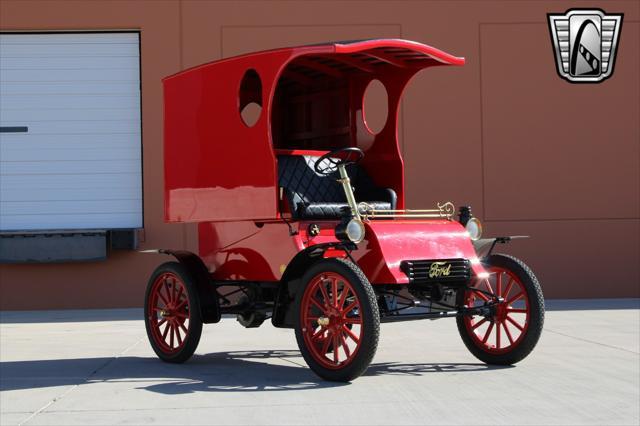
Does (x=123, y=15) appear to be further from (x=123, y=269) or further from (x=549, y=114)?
(x=549, y=114)

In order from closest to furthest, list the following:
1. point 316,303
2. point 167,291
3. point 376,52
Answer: point 316,303 < point 376,52 < point 167,291

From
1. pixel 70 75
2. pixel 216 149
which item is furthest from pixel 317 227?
pixel 70 75

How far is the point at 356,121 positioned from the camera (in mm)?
9047

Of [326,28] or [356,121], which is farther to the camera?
[326,28]

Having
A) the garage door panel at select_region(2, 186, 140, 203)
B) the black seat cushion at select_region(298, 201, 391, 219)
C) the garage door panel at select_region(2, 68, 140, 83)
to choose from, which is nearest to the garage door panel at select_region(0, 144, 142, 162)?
the garage door panel at select_region(2, 186, 140, 203)

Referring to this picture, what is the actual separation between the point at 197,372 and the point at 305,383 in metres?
1.08

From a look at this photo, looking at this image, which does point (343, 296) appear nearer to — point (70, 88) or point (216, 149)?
point (216, 149)

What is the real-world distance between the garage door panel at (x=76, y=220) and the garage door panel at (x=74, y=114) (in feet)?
4.36

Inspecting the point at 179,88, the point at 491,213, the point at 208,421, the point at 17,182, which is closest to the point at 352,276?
the point at 208,421

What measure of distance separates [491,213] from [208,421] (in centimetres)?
922

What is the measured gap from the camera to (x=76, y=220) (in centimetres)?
1441

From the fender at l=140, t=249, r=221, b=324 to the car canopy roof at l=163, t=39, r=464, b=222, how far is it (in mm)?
341

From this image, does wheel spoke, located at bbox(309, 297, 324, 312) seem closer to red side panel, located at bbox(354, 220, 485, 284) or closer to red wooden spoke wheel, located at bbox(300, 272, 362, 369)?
red wooden spoke wheel, located at bbox(300, 272, 362, 369)

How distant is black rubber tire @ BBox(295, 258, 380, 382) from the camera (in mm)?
6559
